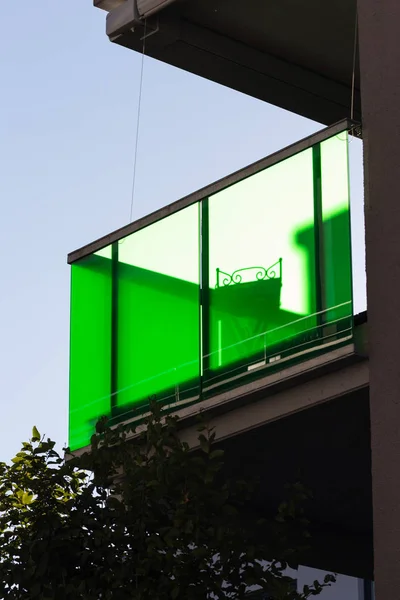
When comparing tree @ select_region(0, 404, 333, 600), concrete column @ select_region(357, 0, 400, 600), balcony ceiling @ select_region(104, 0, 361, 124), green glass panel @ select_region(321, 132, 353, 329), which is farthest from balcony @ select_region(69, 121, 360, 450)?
balcony ceiling @ select_region(104, 0, 361, 124)

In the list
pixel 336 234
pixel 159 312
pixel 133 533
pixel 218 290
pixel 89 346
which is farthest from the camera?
pixel 89 346

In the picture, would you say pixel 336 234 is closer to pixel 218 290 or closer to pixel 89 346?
pixel 218 290

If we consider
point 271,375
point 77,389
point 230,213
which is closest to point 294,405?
point 271,375

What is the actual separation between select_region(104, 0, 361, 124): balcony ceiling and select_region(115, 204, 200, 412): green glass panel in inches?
103

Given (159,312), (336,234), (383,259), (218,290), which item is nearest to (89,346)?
(159,312)

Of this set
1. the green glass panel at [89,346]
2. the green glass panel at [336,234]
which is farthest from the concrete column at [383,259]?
the green glass panel at [89,346]

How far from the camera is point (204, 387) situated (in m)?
12.4

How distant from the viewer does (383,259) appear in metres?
10.8

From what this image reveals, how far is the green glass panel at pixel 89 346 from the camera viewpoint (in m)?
13.4

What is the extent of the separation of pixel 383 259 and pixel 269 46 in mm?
5330

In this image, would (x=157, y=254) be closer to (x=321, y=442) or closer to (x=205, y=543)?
(x=321, y=442)

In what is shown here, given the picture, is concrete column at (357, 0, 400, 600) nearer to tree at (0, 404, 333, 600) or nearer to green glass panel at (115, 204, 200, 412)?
tree at (0, 404, 333, 600)

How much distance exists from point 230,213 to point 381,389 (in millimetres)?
2572

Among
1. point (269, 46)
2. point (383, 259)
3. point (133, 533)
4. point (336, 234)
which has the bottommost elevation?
point (133, 533)
